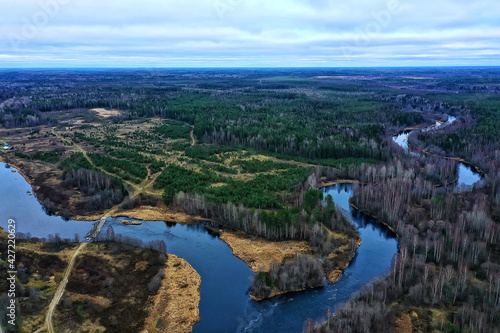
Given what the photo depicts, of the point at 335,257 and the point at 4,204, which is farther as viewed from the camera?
the point at 4,204

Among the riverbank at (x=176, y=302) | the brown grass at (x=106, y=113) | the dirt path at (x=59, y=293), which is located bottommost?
the riverbank at (x=176, y=302)

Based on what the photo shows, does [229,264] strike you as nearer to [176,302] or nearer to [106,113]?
[176,302]

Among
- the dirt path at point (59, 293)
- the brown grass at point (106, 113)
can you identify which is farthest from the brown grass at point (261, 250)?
the brown grass at point (106, 113)

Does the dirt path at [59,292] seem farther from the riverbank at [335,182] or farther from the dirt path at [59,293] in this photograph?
the riverbank at [335,182]

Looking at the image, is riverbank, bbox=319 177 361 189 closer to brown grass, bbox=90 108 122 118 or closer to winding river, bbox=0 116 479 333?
winding river, bbox=0 116 479 333

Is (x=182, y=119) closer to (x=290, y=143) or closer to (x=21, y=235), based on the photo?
(x=290, y=143)

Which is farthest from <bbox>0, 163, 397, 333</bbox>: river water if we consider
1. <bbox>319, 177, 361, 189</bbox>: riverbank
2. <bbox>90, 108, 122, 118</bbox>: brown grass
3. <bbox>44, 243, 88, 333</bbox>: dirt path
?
<bbox>90, 108, 122, 118</bbox>: brown grass

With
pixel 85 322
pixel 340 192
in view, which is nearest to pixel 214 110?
pixel 340 192
